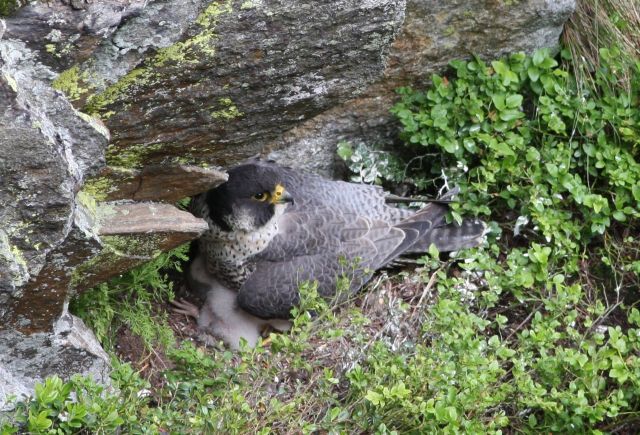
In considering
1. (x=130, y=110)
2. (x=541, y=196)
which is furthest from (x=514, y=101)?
(x=130, y=110)

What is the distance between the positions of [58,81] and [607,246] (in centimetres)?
359

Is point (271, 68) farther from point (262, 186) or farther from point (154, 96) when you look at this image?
point (262, 186)

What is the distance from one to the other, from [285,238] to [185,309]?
769mm

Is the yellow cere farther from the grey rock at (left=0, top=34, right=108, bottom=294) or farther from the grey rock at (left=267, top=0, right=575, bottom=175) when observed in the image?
the grey rock at (left=0, top=34, right=108, bottom=294)

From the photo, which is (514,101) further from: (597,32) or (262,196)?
(262,196)

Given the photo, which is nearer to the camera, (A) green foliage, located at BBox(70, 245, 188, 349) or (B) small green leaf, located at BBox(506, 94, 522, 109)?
(A) green foliage, located at BBox(70, 245, 188, 349)

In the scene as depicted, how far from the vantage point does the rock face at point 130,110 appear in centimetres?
360

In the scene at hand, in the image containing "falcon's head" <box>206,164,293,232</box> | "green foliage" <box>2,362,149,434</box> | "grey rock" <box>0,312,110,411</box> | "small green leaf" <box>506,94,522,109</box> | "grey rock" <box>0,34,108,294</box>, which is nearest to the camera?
"grey rock" <box>0,34,108,294</box>

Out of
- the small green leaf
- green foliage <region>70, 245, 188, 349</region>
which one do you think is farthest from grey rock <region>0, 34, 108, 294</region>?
the small green leaf

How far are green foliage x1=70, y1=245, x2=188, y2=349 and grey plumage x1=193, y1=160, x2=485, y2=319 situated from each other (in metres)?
0.33

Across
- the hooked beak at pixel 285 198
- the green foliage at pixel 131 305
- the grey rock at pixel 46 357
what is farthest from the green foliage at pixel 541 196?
the grey rock at pixel 46 357

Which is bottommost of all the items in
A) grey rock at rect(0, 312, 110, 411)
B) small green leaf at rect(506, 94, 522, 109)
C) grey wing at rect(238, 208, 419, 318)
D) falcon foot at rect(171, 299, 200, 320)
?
falcon foot at rect(171, 299, 200, 320)

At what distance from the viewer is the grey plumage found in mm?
5387

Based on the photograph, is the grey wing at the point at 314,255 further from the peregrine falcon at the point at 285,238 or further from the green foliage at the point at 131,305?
the green foliage at the point at 131,305
